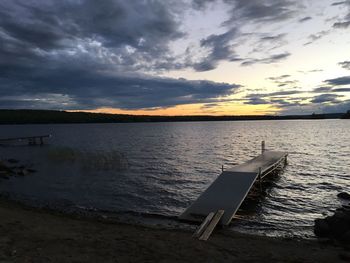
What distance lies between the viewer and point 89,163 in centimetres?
3709

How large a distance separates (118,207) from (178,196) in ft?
15.0

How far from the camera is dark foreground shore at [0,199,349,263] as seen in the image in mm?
9133

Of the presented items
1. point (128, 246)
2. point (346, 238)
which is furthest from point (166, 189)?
point (128, 246)

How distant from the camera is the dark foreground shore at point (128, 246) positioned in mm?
9133

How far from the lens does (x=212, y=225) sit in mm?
14008

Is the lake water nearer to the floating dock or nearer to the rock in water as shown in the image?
the rock in water

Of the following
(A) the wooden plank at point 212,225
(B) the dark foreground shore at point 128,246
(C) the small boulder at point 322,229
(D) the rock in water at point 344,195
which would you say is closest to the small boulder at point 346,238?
(B) the dark foreground shore at point 128,246

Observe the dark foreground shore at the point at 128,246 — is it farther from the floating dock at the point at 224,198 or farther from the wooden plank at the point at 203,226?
the floating dock at the point at 224,198

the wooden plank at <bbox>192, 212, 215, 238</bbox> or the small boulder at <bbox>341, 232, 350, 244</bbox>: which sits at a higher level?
the wooden plank at <bbox>192, 212, 215, 238</bbox>

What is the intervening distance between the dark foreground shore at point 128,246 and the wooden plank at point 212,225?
300mm

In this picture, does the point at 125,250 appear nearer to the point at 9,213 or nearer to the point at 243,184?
the point at 9,213

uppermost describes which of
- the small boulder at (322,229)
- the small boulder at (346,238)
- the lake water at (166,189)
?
the small boulder at (346,238)

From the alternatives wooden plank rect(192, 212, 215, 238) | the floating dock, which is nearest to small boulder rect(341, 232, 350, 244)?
the floating dock

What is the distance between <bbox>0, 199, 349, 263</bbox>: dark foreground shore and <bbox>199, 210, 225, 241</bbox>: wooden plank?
0.98 ft
